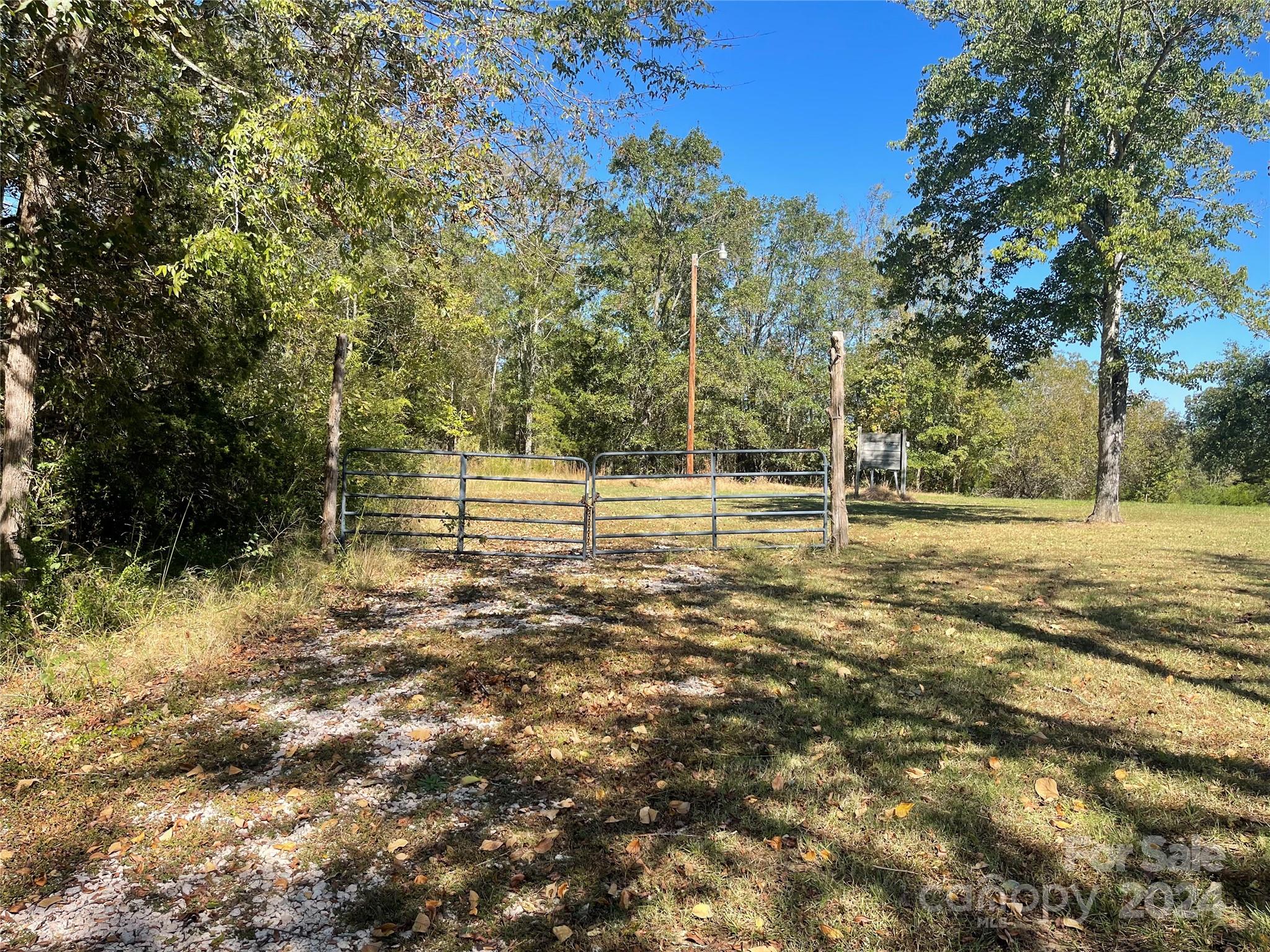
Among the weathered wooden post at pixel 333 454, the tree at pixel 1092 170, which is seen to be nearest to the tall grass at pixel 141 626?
the weathered wooden post at pixel 333 454

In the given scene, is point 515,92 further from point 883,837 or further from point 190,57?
point 883,837

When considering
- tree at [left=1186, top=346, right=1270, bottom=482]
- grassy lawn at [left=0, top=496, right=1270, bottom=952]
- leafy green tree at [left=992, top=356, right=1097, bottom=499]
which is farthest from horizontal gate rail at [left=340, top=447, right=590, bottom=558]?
leafy green tree at [left=992, top=356, right=1097, bottom=499]

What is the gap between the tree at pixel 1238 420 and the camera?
966 inches

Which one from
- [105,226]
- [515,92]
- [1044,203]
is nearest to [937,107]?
[1044,203]

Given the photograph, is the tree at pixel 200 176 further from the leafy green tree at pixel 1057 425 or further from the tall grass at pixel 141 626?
the leafy green tree at pixel 1057 425

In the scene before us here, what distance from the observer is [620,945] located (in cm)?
205

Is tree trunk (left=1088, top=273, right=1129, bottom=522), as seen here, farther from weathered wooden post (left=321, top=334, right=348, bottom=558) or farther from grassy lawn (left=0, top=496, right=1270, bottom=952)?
weathered wooden post (left=321, top=334, right=348, bottom=558)

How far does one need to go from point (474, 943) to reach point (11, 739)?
2915 millimetres

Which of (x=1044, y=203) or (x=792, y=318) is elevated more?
(x=792, y=318)

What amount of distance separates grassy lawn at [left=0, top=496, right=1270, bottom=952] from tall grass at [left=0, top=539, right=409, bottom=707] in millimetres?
191

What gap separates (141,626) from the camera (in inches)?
185

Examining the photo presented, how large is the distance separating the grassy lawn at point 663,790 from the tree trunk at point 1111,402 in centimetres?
931

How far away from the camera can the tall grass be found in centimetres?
397

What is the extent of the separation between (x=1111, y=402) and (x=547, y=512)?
11998mm
